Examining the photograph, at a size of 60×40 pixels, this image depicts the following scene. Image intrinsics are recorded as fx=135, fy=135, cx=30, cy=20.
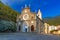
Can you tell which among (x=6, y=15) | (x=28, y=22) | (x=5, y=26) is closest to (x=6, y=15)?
(x=6, y=15)

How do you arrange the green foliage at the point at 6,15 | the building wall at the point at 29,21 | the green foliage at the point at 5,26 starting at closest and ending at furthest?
the green foliage at the point at 5,26 → the green foliage at the point at 6,15 → the building wall at the point at 29,21

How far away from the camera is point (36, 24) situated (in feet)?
134

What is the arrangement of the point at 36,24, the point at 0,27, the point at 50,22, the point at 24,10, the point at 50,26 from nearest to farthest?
1. the point at 0,27
2. the point at 36,24
3. the point at 24,10
4. the point at 50,26
5. the point at 50,22

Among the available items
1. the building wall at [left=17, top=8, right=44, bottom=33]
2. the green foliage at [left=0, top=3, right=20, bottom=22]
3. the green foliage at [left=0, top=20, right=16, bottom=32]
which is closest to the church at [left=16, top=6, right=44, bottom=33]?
the building wall at [left=17, top=8, right=44, bottom=33]

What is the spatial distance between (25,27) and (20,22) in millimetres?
2414

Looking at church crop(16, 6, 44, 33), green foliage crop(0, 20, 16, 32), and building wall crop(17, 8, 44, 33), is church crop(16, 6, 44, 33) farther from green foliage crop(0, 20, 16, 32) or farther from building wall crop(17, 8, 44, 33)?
green foliage crop(0, 20, 16, 32)

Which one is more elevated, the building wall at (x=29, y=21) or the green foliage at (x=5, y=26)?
the building wall at (x=29, y=21)

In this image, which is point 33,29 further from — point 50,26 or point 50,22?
point 50,22

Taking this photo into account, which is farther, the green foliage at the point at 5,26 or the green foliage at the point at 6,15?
the green foliage at the point at 6,15

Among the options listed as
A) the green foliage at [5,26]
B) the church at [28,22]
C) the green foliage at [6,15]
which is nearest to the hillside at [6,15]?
the green foliage at [6,15]

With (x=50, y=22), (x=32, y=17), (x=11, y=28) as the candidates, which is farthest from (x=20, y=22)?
(x=50, y=22)

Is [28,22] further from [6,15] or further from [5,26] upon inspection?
[5,26]

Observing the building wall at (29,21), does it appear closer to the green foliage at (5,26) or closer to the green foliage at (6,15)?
the green foliage at (6,15)

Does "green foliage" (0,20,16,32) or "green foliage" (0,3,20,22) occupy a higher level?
"green foliage" (0,3,20,22)
